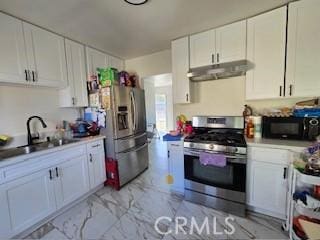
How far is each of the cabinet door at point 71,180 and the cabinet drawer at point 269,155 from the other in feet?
7.10

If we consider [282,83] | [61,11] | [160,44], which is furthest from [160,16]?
[282,83]

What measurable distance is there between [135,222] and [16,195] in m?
1.23

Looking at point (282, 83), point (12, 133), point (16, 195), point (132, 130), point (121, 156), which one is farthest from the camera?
point (132, 130)

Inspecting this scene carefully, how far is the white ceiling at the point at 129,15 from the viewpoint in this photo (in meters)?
1.63

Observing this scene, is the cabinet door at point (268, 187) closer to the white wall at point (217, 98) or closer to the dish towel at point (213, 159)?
the dish towel at point (213, 159)

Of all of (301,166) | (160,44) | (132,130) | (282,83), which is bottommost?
(301,166)

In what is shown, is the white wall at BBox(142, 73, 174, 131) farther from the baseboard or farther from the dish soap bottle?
the baseboard

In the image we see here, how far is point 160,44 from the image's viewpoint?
2.70 metres

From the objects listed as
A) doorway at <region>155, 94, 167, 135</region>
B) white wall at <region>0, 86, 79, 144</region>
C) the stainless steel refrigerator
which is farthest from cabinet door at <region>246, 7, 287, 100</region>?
doorway at <region>155, 94, 167, 135</region>

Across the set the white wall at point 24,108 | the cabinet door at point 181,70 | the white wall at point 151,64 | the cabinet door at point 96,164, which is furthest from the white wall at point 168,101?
the white wall at point 24,108

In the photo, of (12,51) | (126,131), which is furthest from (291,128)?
(12,51)

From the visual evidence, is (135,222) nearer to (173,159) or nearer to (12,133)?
(173,159)

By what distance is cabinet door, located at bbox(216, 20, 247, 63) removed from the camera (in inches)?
79.5

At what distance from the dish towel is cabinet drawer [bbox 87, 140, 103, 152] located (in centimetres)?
153
